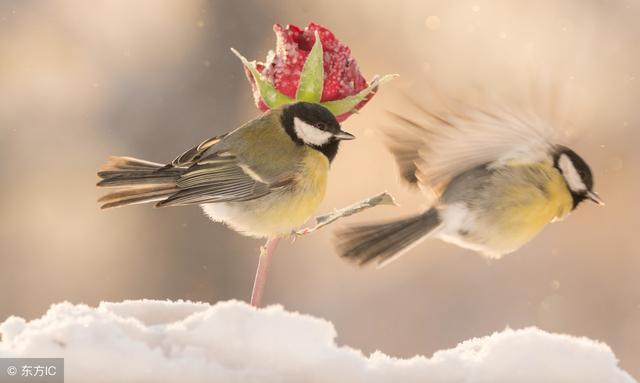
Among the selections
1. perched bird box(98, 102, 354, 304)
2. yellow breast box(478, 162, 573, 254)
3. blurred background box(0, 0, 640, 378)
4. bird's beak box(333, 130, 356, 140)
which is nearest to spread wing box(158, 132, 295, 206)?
perched bird box(98, 102, 354, 304)

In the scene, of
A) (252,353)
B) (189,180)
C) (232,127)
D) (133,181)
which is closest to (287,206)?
(189,180)

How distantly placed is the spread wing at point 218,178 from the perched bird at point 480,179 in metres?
0.19

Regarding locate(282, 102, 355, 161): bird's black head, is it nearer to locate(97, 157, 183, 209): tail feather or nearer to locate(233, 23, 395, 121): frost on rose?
locate(233, 23, 395, 121): frost on rose

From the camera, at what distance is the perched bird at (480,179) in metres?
1.74

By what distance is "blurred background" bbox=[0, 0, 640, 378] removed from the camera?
13.7ft

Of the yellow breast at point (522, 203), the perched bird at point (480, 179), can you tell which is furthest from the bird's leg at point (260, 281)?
the yellow breast at point (522, 203)

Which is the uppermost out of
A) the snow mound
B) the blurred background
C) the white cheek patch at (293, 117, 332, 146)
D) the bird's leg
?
the blurred background

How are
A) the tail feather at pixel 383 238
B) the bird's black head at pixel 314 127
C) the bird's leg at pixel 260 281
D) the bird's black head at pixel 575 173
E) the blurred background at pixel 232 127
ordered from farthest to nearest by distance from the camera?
A: the blurred background at pixel 232 127 < the bird's black head at pixel 575 173 < the tail feather at pixel 383 238 < the bird's black head at pixel 314 127 < the bird's leg at pixel 260 281

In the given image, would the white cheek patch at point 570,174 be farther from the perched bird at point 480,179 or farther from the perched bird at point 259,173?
the perched bird at point 259,173

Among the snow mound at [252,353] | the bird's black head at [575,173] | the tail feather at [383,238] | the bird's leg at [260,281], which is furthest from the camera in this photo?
the bird's black head at [575,173]

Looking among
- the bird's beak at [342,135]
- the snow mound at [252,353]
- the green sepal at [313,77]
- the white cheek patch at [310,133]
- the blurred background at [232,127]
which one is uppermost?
the blurred background at [232,127]

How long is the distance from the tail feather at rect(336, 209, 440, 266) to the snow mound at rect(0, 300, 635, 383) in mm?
399

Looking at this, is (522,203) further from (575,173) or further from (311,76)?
(311,76)

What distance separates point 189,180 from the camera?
1586 millimetres
